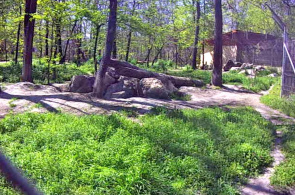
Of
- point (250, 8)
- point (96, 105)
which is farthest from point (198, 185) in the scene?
point (250, 8)

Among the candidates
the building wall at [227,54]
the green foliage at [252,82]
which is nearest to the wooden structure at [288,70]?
the green foliage at [252,82]

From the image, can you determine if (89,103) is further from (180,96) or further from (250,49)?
(250,49)

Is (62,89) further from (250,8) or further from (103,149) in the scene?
(250,8)

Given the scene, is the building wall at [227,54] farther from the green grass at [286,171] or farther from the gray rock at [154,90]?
the green grass at [286,171]

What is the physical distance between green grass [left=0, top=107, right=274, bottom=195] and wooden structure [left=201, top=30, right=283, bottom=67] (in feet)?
55.3

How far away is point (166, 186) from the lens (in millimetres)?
3781

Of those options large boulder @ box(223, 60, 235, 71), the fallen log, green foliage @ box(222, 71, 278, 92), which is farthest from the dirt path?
large boulder @ box(223, 60, 235, 71)

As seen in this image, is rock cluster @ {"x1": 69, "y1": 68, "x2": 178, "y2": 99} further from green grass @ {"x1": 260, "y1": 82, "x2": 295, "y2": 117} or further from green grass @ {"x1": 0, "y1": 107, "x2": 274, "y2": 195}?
green grass @ {"x1": 0, "y1": 107, "x2": 274, "y2": 195}

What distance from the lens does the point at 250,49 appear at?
2558cm

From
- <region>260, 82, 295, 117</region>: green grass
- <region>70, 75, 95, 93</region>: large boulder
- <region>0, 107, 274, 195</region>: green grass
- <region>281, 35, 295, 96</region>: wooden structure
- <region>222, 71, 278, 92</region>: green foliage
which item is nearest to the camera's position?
<region>0, 107, 274, 195</region>: green grass

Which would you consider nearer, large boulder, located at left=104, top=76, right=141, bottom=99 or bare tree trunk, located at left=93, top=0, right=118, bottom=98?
bare tree trunk, located at left=93, top=0, right=118, bottom=98

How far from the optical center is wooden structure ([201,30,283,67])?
73.4 ft

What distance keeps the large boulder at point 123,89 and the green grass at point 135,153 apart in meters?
4.04

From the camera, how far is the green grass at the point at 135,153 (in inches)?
147
